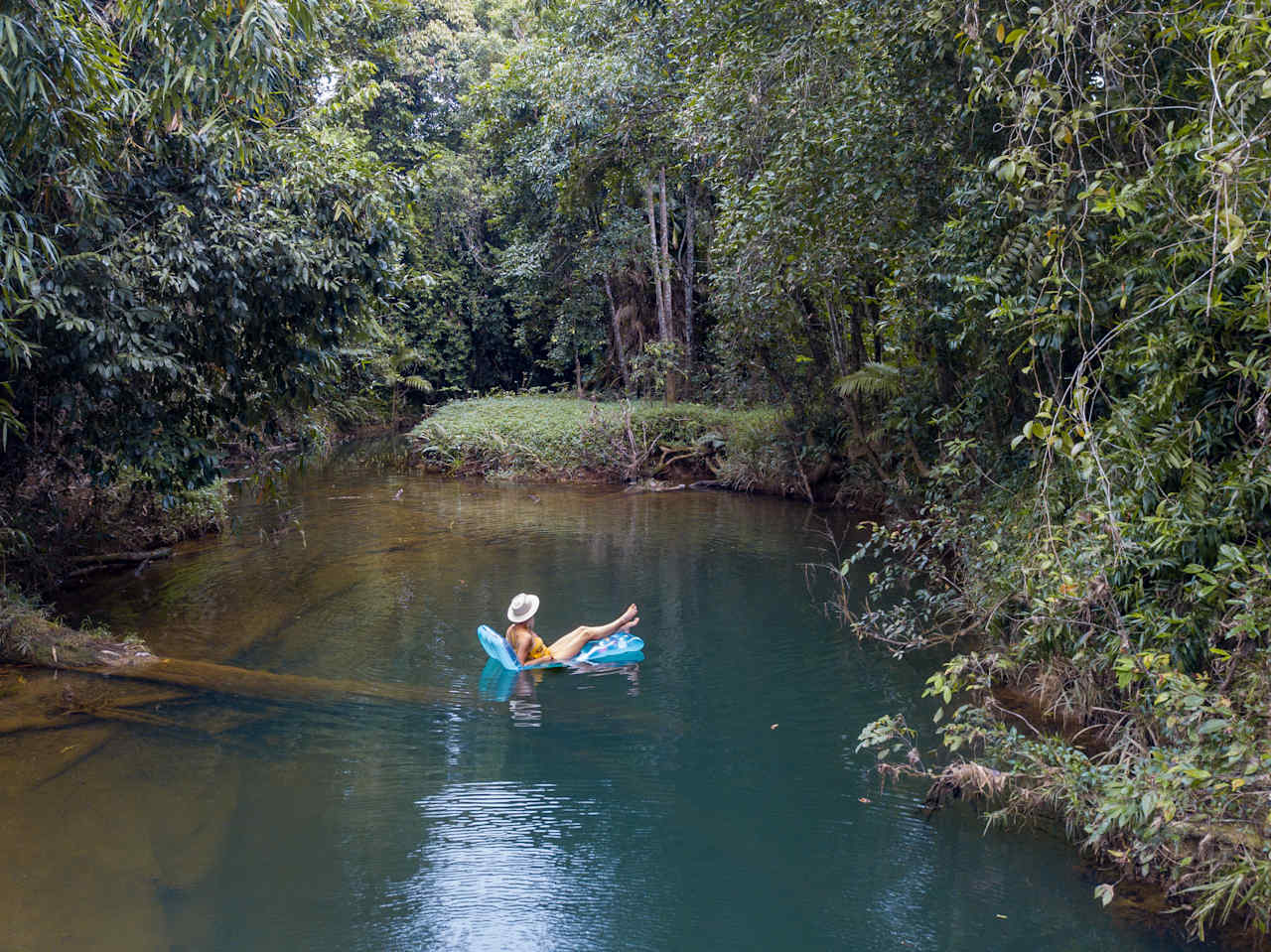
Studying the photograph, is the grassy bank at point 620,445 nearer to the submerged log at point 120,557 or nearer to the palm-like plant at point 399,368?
the palm-like plant at point 399,368

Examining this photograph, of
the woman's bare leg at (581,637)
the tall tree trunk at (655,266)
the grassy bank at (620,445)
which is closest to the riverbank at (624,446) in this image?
the grassy bank at (620,445)

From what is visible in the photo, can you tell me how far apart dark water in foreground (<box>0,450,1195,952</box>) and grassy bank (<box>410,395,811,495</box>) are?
294 inches

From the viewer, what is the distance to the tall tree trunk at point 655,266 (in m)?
20.3

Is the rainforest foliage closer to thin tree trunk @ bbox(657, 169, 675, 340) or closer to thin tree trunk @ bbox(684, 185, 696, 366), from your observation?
thin tree trunk @ bbox(657, 169, 675, 340)

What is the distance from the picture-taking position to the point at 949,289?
6.94 m

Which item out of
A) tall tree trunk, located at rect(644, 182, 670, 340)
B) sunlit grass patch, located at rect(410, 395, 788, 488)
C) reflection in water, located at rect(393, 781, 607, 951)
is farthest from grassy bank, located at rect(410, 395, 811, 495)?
reflection in water, located at rect(393, 781, 607, 951)

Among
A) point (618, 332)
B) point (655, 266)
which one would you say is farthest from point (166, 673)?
point (618, 332)

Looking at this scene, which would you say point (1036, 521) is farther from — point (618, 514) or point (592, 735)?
point (618, 514)

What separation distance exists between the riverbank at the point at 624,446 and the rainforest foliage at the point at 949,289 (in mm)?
3199

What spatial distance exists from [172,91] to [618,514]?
969cm

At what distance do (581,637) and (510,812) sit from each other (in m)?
2.69

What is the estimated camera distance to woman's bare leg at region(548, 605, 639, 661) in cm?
796

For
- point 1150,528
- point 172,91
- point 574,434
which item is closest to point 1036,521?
point 1150,528

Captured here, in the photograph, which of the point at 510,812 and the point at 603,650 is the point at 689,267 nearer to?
the point at 603,650
